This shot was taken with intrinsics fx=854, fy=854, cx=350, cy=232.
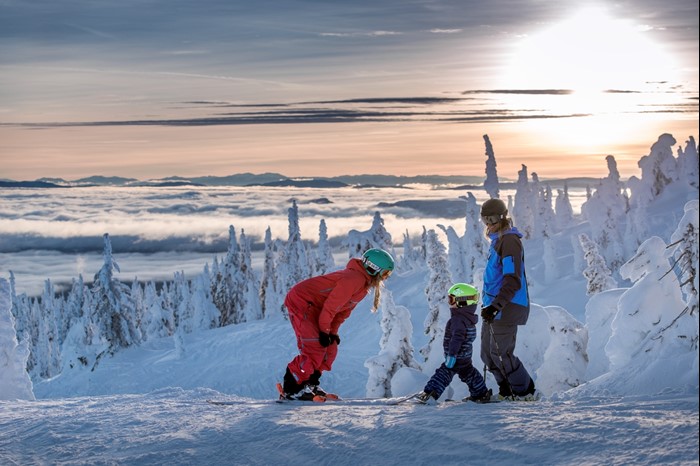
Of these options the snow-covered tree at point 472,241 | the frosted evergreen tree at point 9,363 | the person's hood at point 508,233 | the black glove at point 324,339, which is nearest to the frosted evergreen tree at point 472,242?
the snow-covered tree at point 472,241

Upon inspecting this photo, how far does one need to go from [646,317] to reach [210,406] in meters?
7.87

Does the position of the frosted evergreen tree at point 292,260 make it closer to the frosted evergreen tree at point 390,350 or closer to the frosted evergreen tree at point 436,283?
the frosted evergreen tree at point 436,283

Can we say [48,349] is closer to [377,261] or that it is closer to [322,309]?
[322,309]

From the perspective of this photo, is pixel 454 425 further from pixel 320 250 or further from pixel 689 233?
pixel 320 250

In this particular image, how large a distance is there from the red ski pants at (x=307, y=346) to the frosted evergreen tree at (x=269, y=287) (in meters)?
77.8

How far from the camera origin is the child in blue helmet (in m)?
9.72

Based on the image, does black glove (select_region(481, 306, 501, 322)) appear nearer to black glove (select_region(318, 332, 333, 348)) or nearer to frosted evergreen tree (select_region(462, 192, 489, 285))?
black glove (select_region(318, 332, 333, 348))

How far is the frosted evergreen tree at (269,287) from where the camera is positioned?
9250 cm

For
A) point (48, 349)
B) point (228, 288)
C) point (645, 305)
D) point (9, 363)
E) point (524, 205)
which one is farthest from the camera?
point (48, 349)

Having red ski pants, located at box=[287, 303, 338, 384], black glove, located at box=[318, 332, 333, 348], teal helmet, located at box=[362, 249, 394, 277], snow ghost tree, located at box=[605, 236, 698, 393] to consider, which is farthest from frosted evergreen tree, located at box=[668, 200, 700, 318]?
red ski pants, located at box=[287, 303, 338, 384]

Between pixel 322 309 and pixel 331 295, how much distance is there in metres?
0.27

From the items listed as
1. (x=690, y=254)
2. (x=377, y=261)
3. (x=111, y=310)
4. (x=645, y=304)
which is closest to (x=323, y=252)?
(x=111, y=310)

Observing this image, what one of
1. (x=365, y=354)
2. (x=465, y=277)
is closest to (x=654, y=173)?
(x=465, y=277)

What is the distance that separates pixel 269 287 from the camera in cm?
9325
